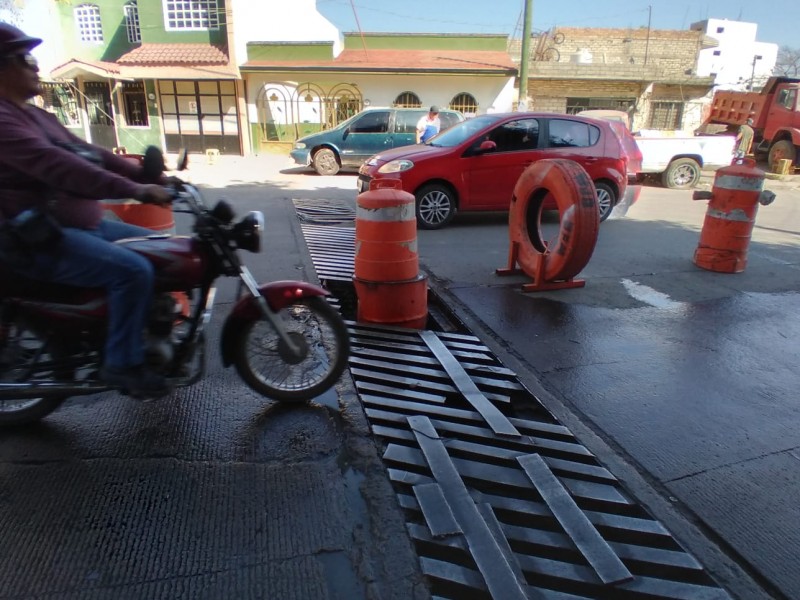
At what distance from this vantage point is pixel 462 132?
930 centimetres

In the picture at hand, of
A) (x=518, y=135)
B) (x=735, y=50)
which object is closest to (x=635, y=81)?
(x=518, y=135)

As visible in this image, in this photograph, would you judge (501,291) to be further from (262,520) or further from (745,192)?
(262,520)

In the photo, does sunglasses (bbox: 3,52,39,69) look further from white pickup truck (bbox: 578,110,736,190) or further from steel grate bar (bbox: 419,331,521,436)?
white pickup truck (bbox: 578,110,736,190)

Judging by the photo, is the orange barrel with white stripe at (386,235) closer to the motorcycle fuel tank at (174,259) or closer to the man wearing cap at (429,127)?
the motorcycle fuel tank at (174,259)

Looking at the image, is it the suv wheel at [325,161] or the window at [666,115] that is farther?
the window at [666,115]

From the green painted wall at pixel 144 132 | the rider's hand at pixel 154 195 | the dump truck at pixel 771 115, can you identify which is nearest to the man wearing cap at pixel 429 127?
the rider's hand at pixel 154 195

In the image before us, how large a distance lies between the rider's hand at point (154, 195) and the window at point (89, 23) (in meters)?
25.3

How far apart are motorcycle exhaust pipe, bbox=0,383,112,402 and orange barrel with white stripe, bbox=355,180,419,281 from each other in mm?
2311

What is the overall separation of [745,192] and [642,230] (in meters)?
3.03

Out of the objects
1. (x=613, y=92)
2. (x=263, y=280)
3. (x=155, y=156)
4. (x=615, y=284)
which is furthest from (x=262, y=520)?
(x=613, y=92)

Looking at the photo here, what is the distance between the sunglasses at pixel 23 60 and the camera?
2647 millimetres

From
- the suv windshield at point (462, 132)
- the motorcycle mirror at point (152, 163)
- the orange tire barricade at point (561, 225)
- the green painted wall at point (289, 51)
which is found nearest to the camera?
the motorcycle mirror at point (152, 163)

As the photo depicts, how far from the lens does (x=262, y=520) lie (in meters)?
2.57

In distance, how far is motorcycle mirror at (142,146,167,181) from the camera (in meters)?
3.10
